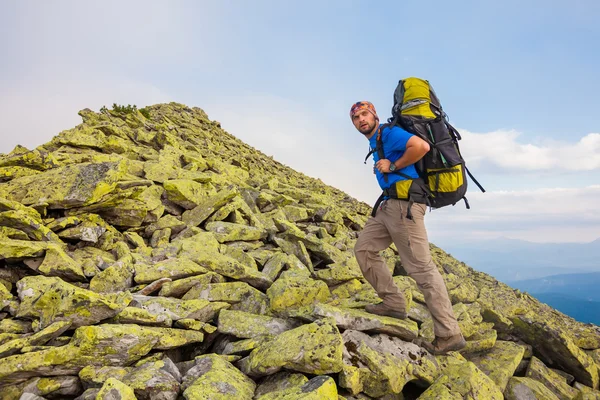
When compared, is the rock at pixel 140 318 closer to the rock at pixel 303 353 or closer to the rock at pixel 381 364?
the rock at pixel 303 353

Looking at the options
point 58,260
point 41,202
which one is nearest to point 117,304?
point 58,260

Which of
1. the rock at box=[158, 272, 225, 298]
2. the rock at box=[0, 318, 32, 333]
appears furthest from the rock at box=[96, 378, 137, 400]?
the rock at box=[158, 272, 225, 298]

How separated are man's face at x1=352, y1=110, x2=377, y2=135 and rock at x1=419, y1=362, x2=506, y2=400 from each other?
473 centimetres

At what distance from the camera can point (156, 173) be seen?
45.2 ft

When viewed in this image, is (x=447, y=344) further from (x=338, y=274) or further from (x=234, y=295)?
(x=234, y=295)

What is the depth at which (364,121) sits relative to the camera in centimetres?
665

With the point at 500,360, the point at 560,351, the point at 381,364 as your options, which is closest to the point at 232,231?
the point at 381,364

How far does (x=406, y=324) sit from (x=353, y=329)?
3.92 feet

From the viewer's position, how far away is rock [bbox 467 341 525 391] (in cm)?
675

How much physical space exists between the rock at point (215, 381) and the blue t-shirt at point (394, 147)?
4417mm

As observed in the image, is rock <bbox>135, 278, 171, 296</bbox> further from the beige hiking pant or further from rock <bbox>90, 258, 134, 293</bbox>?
the beige hiking pant

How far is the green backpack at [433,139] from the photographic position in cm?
621

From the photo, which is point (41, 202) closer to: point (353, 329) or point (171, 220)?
point (171, 220)

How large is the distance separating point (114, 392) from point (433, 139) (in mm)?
6386
